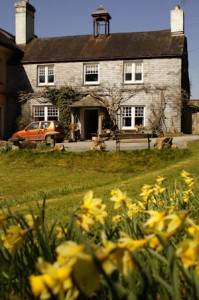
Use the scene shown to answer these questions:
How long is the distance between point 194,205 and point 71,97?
2925 cm

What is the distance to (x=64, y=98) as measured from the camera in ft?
110

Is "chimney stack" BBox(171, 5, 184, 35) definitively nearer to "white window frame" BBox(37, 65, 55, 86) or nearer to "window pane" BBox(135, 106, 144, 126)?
"window pane" BBox(135, 106, 144, 126)

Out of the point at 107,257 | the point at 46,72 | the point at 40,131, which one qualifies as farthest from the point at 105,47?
the point at 107,257

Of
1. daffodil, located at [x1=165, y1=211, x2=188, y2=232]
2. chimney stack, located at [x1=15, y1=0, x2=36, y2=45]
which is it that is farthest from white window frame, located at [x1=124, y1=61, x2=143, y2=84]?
daffodil, located at [x1=165, y1=211, x2=188, y2=232]

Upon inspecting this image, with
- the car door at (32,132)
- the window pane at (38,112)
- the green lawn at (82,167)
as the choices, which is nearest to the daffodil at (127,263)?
the green lawn at (82,167)

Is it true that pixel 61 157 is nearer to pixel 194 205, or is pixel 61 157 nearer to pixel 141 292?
pixel 194 205

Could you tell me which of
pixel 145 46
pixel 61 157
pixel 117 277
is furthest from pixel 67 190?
pixel 145 46

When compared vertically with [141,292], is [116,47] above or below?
above

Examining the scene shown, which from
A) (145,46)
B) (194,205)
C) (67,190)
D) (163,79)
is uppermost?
(145,46)

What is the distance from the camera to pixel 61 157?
18.7 m

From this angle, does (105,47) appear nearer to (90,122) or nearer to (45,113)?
(90,122)

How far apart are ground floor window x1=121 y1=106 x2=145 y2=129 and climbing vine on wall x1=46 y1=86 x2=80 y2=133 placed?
4068 mm

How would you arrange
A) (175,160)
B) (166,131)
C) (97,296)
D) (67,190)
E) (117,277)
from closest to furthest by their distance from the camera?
(97,296)
(117,277)
(67,190)
(175,160)
(166,131)

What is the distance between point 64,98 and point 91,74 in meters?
2.96
